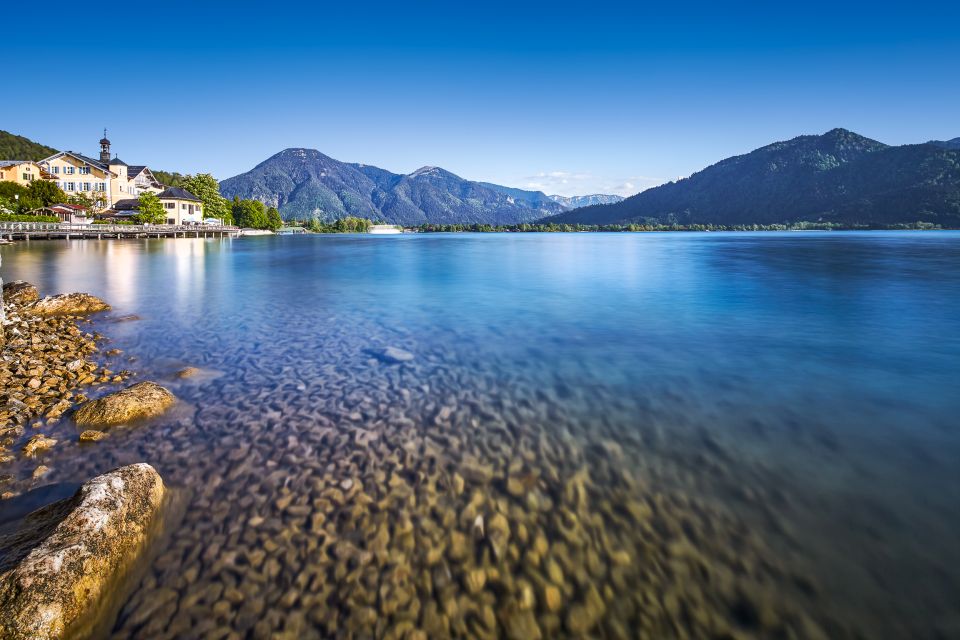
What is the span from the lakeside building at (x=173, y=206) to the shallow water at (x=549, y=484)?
109482mm

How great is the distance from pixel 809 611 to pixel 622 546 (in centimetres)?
173

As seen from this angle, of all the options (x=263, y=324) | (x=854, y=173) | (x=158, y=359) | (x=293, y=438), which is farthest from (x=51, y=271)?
(x=854, y=173)

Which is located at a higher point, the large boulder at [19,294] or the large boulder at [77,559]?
the large boulder at [19,294]

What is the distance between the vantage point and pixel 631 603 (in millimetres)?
4574

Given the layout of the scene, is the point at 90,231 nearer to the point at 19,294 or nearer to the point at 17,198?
the point at 17,198

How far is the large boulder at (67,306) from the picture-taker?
58.4 ft

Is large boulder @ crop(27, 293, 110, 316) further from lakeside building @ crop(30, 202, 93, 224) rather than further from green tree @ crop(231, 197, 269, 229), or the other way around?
green tree @ crop(231, 197, 269, 229)

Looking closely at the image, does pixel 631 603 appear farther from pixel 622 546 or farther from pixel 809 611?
pixel 809 611

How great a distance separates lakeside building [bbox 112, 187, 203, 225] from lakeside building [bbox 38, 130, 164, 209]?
11.8ft

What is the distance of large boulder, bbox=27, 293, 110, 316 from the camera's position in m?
17.8

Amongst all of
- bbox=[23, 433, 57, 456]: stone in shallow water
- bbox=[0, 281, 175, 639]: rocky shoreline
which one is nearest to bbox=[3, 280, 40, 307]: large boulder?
bbox=[0, 281, 175, 639]: rocky shoreline

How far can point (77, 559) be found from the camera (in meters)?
4.41

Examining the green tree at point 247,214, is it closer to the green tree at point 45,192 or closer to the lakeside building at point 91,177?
the lakeside building at point 91,177

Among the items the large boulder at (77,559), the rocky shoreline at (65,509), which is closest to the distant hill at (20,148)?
the rocky shoreline at (65,509)
